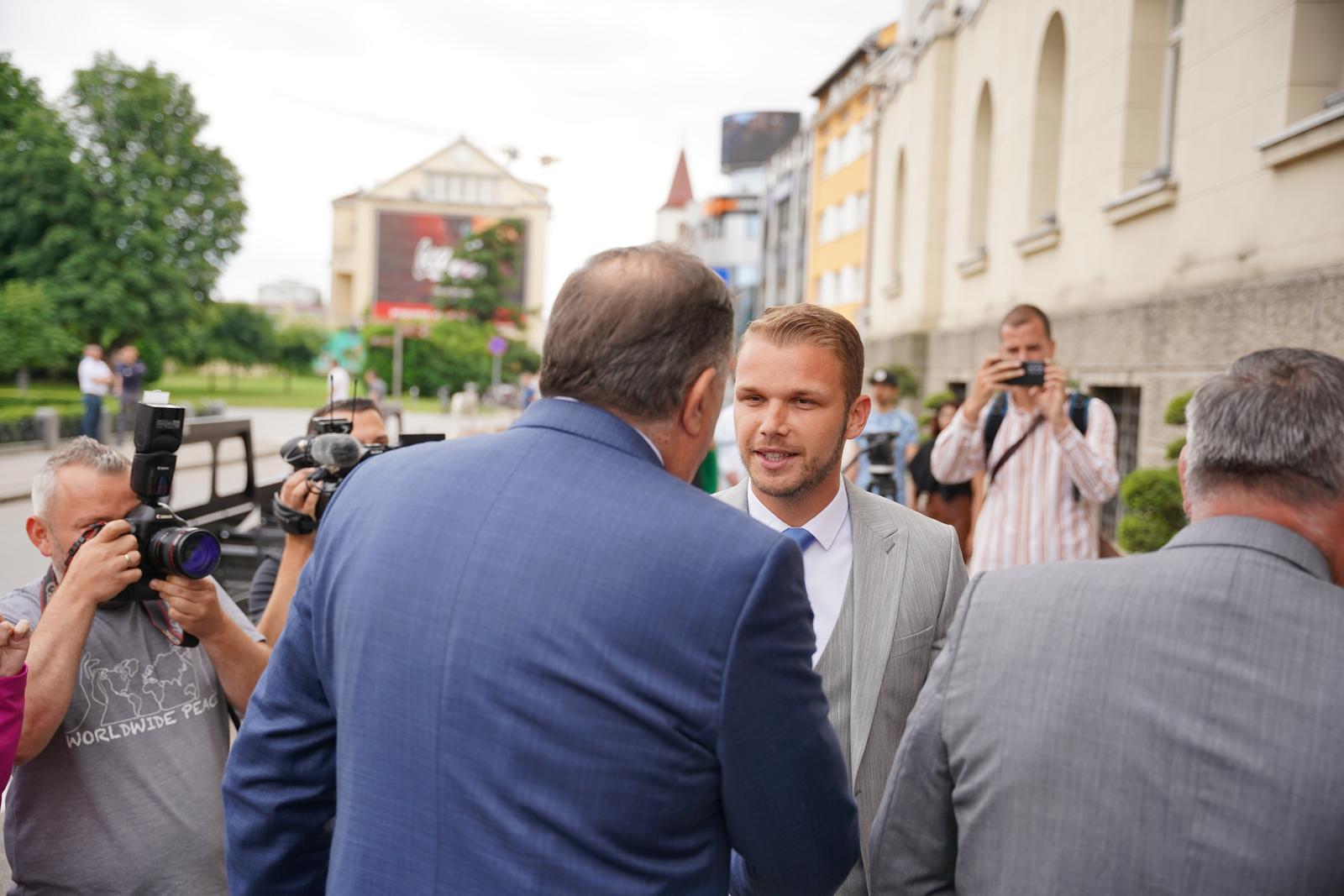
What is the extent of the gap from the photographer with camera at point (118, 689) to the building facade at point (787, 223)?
41.8 m

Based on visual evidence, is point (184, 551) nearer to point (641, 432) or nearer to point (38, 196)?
point (641, 432)

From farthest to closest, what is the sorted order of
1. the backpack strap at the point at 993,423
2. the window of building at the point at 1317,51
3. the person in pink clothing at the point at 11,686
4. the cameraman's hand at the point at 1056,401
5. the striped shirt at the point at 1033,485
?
the window of building at the point at 1317,51
the backpack strap at the point at 993,423
the striped shirt at the point at 1033,485
the cameraman's hand at the point at 1056,401
the person in pink clothing at the point at 11,686

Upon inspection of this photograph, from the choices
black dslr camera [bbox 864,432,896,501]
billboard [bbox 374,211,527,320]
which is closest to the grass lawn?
black dslr camera [bbox 864,432,896,501]

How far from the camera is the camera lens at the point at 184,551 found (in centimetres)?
259

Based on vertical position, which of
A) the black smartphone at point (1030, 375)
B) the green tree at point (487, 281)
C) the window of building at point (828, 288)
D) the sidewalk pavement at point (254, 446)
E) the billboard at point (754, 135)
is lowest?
the sidewalk pavement at point (254, 446)

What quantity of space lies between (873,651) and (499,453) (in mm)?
1066

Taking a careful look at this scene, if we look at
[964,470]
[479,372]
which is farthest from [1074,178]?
[479,372]

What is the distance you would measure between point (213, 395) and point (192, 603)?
55.0m

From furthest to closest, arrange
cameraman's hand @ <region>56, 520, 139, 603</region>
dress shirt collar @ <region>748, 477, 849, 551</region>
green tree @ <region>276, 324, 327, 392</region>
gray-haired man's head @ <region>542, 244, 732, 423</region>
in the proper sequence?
green tree @ <region>276, 324, 327, 392</region> < dress shirt collar @ <region>748, 477, 849, 551</region> < cameraman's hand @ <region>56, 520, 139, 603</region> < gray-haired man's head @ <region>542, 244, 732, 423</region>

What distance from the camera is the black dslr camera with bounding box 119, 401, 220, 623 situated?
2.60 meters

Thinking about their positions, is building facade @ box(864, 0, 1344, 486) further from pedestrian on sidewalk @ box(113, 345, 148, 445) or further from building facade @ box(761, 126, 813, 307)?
building facade @ box(761, 126, 813, 307)

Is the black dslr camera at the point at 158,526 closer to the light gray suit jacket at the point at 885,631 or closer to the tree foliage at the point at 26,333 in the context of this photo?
the light gray suit jacket at the point at 885,631

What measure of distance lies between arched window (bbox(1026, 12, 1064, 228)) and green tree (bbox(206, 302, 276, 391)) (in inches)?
2128

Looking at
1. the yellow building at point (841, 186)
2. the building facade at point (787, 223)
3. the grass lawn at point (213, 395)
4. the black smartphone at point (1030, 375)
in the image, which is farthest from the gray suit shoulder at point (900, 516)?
Result: the building facade at point (787, 223)
